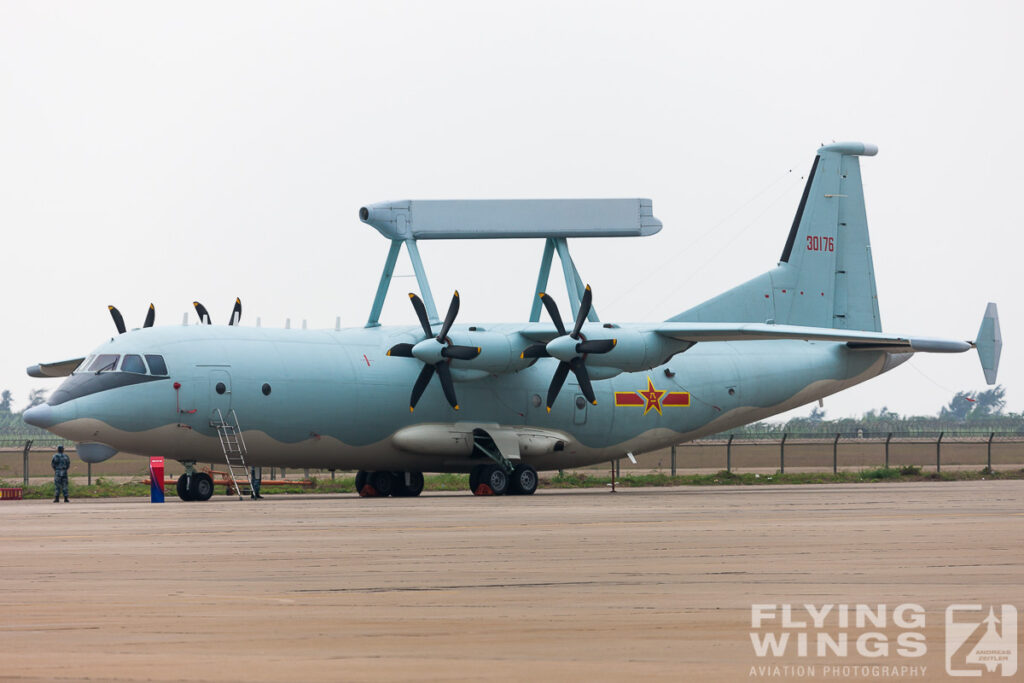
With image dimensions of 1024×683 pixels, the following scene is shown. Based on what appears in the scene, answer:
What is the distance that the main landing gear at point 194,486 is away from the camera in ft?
102

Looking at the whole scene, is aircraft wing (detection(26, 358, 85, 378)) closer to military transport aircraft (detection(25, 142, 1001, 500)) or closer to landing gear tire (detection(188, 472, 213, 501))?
military transport aircraft (detection(25, 142, 1001, 500))

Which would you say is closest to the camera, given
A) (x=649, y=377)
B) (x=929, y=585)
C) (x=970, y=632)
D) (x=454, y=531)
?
(x=970, y=632)

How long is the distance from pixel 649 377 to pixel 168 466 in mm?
30916

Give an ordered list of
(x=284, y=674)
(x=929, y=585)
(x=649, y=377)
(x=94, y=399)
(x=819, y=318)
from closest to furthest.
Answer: (x=284, y=674) → (x=929, y=585) → (x=94, y=399) → (x=649, y=377) → (x=819, y=318)

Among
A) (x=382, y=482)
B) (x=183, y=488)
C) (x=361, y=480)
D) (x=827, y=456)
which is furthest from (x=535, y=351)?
(x=827, y=456)

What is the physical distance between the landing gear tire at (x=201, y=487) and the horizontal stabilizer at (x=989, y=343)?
911 inches

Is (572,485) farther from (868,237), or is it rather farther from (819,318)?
(868,237)

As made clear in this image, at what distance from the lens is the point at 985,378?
131 ft

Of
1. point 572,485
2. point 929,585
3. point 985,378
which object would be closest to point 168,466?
point 572,485

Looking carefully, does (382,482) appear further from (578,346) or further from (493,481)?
(578,346)

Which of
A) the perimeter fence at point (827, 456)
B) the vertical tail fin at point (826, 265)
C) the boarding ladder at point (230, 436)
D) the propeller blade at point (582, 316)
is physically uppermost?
the vertical tail fin at point (826, 265)

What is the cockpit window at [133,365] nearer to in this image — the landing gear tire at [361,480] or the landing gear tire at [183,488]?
the landing gear tire at [183,488]

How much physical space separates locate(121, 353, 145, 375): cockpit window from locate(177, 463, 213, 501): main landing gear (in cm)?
281

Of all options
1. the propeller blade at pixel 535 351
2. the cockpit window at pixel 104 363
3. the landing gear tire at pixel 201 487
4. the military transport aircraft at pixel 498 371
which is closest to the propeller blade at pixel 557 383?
the military transport aircraft at pixel 498 371
